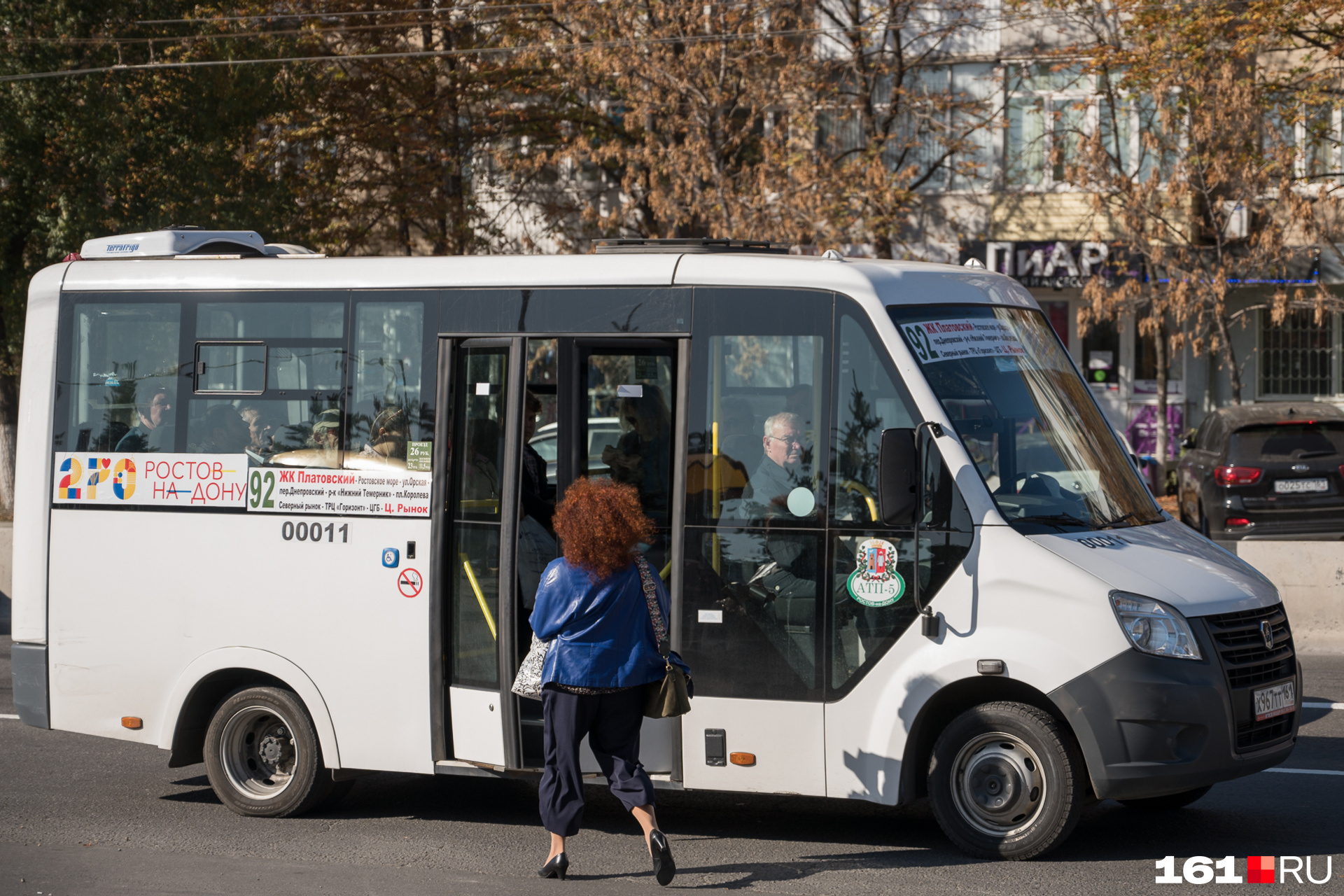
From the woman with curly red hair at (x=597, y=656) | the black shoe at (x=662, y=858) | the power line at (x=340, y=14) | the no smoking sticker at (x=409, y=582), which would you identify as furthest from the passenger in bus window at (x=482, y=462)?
the power line at (x=340, y=14)

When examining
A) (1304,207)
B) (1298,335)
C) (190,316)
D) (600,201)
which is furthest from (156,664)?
(1298,335)

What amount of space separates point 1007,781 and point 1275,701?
120cm

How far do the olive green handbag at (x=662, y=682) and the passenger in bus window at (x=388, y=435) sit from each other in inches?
64.8

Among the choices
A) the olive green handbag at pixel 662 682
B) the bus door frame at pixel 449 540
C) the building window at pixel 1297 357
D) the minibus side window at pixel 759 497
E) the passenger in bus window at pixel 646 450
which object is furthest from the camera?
the building window at pixel 1297 357

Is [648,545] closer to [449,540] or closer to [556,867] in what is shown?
[449,540]

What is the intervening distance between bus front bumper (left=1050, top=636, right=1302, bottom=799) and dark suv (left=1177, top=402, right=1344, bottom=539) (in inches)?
421

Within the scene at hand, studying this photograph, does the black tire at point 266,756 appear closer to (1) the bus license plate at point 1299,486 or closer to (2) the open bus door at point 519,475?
(2) the open bus door at point 519,475

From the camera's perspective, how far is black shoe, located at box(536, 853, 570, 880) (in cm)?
588

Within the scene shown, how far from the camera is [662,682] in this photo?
5.84 meters

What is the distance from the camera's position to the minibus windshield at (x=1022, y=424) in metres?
6.13

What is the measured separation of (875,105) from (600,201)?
585cm

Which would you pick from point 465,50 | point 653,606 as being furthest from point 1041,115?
point 653,606

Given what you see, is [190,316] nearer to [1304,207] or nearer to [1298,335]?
[1304,207]

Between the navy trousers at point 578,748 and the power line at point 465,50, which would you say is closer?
the navy trousers at point 578,748
